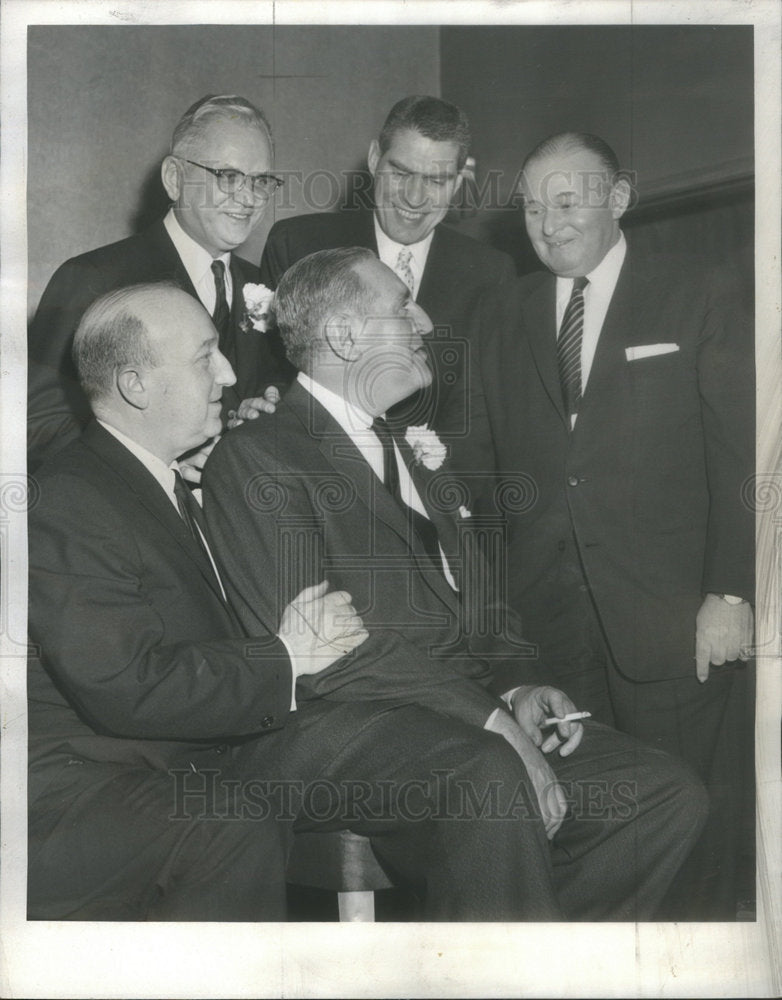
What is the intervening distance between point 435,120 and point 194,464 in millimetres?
1392

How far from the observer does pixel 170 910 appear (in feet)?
12.0

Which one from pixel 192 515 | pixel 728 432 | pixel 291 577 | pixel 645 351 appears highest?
pixel 645 351

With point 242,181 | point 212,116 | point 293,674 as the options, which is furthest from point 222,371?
point 293,674

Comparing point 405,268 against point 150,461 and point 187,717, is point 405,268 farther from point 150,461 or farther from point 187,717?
point 187,717

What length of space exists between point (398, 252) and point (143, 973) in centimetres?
255

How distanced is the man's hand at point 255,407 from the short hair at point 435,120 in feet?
3.22

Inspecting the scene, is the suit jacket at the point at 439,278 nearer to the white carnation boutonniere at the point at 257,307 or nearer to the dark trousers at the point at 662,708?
the white carnation boutonniere at the point at 257,307

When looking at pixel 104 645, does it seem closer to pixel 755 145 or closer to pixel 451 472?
pixel 451 472

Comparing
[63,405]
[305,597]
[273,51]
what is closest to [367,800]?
[305,597]

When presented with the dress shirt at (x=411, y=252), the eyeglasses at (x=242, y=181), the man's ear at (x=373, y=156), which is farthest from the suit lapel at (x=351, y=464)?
the man's ear at (x=373, y=156)

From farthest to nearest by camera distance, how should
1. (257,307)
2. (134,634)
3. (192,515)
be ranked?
(257,307) < (192,515) < (134,634)

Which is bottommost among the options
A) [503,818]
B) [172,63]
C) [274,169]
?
[503,818]

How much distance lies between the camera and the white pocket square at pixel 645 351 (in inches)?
146

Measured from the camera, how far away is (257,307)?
3666 millimetres
